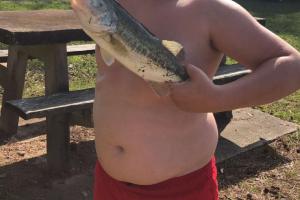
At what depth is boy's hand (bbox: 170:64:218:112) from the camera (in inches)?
51.5

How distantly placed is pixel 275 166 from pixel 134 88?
8.88 ft

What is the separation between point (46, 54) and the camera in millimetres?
3629

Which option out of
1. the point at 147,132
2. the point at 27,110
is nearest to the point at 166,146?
the point at 147,132

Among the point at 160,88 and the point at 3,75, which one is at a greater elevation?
the point at 160,88

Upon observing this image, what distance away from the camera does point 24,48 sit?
3.95m

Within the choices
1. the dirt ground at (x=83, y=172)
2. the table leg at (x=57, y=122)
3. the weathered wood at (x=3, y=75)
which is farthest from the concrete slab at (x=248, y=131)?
the weathered wood at (x=3, y=75)

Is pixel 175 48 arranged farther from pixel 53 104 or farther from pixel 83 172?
pixel 83 172

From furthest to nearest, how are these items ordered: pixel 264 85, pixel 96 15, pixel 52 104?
pixel 52 104 < pixel 264 85 < pixel 96 15

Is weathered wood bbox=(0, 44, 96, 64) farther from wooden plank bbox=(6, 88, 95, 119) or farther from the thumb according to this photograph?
the thumb

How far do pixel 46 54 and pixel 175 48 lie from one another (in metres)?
2.52

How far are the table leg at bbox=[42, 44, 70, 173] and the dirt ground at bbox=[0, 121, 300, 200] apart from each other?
10 centimetres

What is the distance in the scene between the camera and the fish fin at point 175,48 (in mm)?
1225

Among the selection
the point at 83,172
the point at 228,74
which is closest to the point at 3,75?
the point at 83,172

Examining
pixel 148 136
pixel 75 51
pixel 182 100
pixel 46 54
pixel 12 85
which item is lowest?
pixel 12 85
